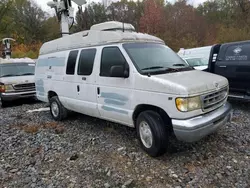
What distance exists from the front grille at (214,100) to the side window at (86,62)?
99.7 inches

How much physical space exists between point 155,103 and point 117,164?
4.01 feet

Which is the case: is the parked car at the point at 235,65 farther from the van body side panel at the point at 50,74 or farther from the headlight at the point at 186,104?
the van body side panel at the point at 50,74

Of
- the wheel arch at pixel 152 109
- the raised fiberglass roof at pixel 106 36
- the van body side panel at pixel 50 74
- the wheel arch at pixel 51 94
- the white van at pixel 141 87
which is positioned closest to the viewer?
the white van at pixel 141 87

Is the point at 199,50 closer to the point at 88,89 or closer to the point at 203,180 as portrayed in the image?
the point at 88,89

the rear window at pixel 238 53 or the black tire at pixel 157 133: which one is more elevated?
the rear window at pixel 238 53

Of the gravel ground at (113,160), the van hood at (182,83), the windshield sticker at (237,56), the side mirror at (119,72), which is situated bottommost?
the gravel ground at (113,160)

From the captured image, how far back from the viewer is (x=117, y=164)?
13.4 feet

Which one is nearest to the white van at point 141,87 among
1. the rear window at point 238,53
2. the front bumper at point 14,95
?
the rear window at point 238,53

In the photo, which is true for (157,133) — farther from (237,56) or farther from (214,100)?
(237,56)

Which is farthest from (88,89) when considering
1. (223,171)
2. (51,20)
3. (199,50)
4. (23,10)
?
(23,10)

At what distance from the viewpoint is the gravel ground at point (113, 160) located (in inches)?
141

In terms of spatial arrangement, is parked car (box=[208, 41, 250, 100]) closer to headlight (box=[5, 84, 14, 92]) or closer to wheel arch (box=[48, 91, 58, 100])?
wheel arch (box=[48, 91, 58, 100])

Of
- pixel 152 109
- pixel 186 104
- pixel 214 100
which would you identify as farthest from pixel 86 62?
pixel 214 100

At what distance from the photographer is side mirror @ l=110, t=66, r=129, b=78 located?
434cm
